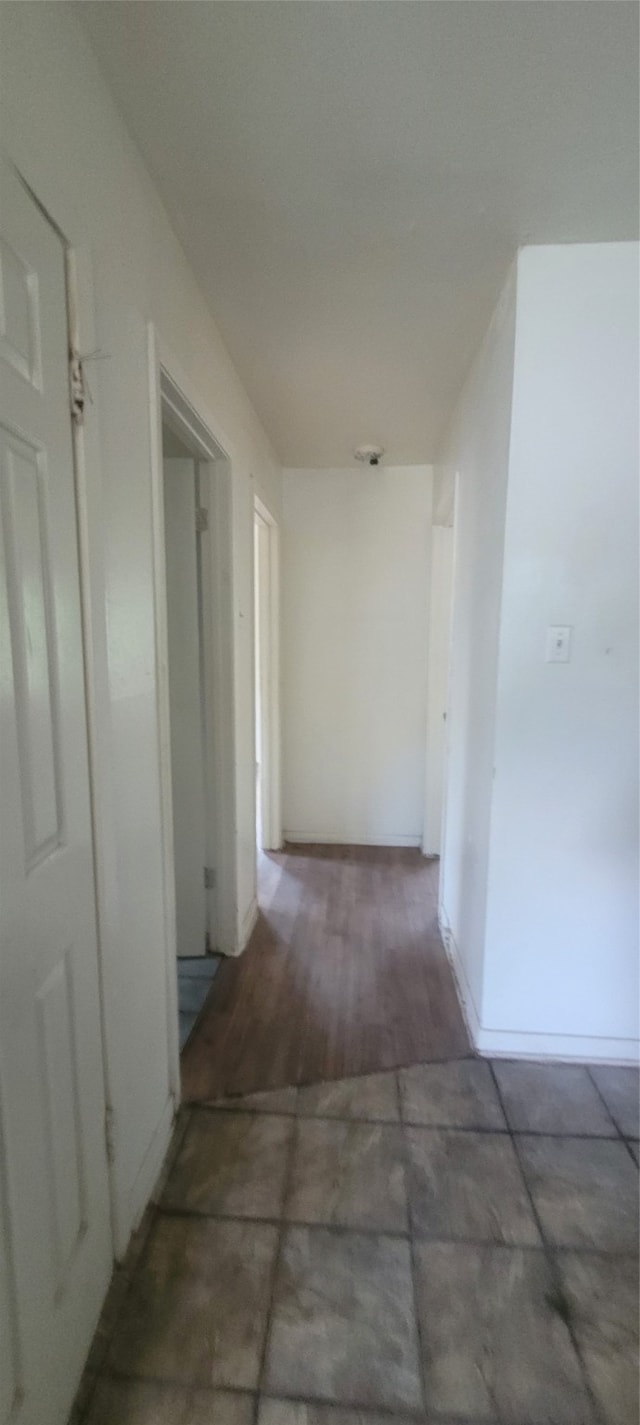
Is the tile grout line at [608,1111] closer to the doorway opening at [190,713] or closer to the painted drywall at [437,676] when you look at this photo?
the doorway opening at [190,713]

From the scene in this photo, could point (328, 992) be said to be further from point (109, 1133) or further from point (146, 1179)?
point (109, 1133)

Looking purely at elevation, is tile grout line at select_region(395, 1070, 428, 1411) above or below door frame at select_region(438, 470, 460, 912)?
below

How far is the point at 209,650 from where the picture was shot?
224cm

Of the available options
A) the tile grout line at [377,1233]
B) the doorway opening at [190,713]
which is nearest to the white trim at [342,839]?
the doorway opening at [190,713]

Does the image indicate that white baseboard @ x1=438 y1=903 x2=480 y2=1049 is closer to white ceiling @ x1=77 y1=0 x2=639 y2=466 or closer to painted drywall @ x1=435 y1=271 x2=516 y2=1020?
painted drywall @ x1=435 y1=271 x2=516 y2=1020

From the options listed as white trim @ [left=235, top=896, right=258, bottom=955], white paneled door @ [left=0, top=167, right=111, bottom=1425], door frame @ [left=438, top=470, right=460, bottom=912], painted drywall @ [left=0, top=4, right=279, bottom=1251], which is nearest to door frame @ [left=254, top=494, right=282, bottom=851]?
white trim @ [left=235, top=896, right=258, bottom=955]

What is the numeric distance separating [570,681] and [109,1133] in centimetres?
157

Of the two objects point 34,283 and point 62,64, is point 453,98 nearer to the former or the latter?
point 62,64

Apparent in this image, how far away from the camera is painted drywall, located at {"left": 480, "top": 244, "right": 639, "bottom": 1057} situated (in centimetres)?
159

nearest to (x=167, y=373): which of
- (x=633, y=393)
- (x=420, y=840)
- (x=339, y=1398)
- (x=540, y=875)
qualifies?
(x=633, y=393)

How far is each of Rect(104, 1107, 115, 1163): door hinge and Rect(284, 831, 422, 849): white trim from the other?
2.62 metres

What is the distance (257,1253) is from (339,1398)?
0.30 m

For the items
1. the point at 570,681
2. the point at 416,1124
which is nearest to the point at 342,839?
the point at 416,1124

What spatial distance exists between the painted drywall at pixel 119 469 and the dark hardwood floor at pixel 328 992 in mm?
365
